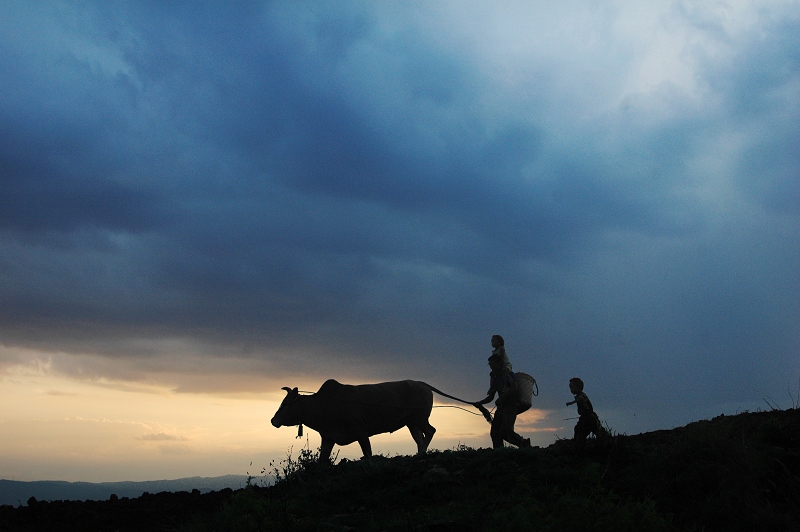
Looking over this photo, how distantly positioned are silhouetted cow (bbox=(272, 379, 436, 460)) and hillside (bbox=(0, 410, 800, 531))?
5.50 metres

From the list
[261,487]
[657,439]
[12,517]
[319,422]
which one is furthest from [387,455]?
[12,517]

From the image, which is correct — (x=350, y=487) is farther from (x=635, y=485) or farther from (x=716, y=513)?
(x=716, y=513)

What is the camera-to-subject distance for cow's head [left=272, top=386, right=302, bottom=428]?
65.3 ft

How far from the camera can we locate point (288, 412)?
1992 cm

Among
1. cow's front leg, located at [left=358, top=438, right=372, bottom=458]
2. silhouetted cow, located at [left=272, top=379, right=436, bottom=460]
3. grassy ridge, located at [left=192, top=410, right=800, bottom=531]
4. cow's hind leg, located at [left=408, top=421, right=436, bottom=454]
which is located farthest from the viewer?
cow's hind leg, located at [left=408, top=421, right=436, bottom=454]

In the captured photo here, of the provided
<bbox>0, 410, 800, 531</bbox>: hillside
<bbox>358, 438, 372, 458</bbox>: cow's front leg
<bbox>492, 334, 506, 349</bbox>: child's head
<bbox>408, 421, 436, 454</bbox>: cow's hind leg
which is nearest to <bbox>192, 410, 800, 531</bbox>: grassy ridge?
<bbox>0, 410, 800, 531</bbox>: hillside

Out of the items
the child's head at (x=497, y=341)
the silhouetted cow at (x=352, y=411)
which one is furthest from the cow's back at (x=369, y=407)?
the child's head at (x=497, y=341)

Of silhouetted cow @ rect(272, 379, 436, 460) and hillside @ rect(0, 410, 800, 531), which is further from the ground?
silhouetted cow @ rect(272, 379, 436, 460)

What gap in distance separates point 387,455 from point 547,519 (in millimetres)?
7832

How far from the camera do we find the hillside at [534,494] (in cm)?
902

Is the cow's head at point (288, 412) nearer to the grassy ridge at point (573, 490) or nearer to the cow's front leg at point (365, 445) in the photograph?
the cow's front leg at point (365, 445)

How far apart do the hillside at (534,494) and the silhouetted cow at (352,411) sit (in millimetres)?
5503

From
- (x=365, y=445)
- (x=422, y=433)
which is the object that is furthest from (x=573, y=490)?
(x=422, y=433)

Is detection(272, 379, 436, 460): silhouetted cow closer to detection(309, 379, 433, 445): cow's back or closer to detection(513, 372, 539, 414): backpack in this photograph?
detection(309, 379, 433, 445): cow's back
